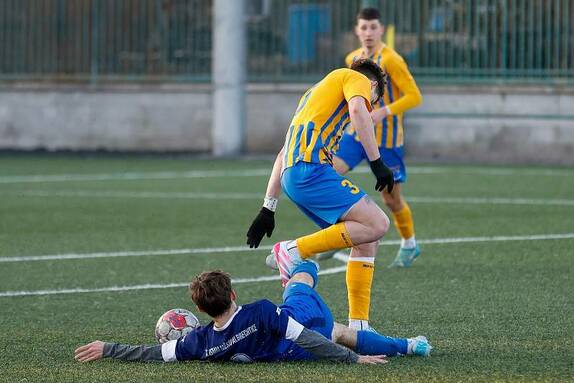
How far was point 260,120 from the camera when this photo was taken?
2325cm

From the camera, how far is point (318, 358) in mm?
6664

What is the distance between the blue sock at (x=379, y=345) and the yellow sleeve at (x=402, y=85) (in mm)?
4095

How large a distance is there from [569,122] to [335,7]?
4.62 meters

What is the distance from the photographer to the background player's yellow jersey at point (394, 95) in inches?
426

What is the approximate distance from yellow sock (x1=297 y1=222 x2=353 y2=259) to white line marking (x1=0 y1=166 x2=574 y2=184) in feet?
37.7

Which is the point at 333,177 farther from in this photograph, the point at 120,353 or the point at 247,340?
the point at 120,353

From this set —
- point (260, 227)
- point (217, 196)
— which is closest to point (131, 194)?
point (217, 196)

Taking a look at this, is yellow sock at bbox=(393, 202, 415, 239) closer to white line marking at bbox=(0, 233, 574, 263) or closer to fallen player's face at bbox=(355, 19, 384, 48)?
white line marking at bbox=(0, 233, 574, 263)

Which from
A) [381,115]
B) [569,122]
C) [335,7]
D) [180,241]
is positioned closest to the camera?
[381,115]

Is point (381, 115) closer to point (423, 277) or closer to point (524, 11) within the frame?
point (423, 277)

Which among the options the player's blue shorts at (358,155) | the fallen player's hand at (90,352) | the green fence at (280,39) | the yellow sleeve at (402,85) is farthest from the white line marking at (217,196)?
the fallen player's hand at (90,352)

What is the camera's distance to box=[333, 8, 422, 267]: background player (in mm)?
10781

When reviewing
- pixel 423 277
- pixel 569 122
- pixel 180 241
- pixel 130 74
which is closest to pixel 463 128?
pixel 569 122

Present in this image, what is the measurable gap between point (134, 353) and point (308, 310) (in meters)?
0.91
